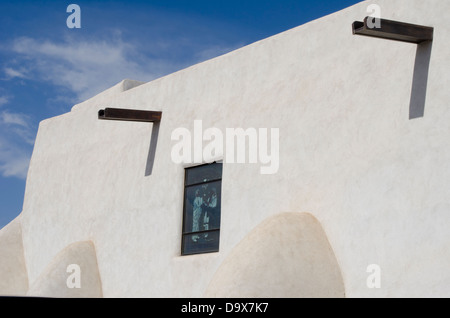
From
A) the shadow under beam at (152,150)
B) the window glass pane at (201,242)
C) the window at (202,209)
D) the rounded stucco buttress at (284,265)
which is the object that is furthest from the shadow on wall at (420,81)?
the shadow under beam at (152,150)

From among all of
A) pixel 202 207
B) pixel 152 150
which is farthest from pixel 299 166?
pixel 152 150

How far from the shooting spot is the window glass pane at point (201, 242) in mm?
11555

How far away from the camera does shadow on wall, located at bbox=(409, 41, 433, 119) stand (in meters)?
8.80

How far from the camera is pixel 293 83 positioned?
34.9ft

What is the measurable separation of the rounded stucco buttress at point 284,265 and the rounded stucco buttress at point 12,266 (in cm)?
704

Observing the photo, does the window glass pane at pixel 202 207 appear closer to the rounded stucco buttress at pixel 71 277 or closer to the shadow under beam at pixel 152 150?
the shadow under beam at pixel 152 150

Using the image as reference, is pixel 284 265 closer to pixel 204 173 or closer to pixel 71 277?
pixel 204 173

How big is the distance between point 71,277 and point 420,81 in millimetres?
7513

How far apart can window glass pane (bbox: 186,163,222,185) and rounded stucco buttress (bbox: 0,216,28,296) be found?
5.28 meters
